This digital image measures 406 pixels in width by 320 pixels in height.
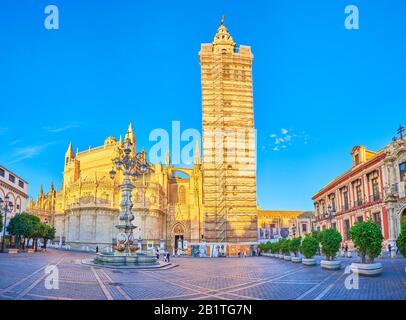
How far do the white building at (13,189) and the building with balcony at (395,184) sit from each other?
3936cm

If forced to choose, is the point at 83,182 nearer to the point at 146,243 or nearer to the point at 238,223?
the point at 146,243

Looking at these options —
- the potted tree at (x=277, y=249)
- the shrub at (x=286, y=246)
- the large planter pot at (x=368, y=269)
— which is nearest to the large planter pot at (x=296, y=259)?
the shrub at (x=286, y=246)

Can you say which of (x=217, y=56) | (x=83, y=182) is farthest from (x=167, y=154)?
(x=217, y=56)

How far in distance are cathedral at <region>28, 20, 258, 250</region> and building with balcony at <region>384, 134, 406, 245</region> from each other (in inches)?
659

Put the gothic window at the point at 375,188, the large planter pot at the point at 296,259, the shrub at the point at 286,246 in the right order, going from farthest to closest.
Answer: the gothic window at the point at 375,188
the shrub at the point at 286,246
the large planter pot at the point at 296,259

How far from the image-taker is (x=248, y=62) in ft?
152

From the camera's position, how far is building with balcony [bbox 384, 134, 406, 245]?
2733 cm

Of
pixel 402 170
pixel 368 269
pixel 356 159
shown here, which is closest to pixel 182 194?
pixel 356 159

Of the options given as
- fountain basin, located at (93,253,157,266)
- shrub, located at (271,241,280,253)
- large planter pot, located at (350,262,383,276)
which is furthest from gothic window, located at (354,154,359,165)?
fountain basin, located at (93,253,157,266)

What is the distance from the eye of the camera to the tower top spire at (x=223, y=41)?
46844 millimetres

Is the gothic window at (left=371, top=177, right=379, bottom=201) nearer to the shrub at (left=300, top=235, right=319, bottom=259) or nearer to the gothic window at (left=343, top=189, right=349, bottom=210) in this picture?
the gothic window at (left=343, top=189, right=349, bottom=210)

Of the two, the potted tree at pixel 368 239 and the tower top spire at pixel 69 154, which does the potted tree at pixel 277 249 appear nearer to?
the potted tree at pixel 368 239

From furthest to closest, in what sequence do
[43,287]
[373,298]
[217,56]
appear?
1. [217,56]
2. [43,287]
3. [373,298]
